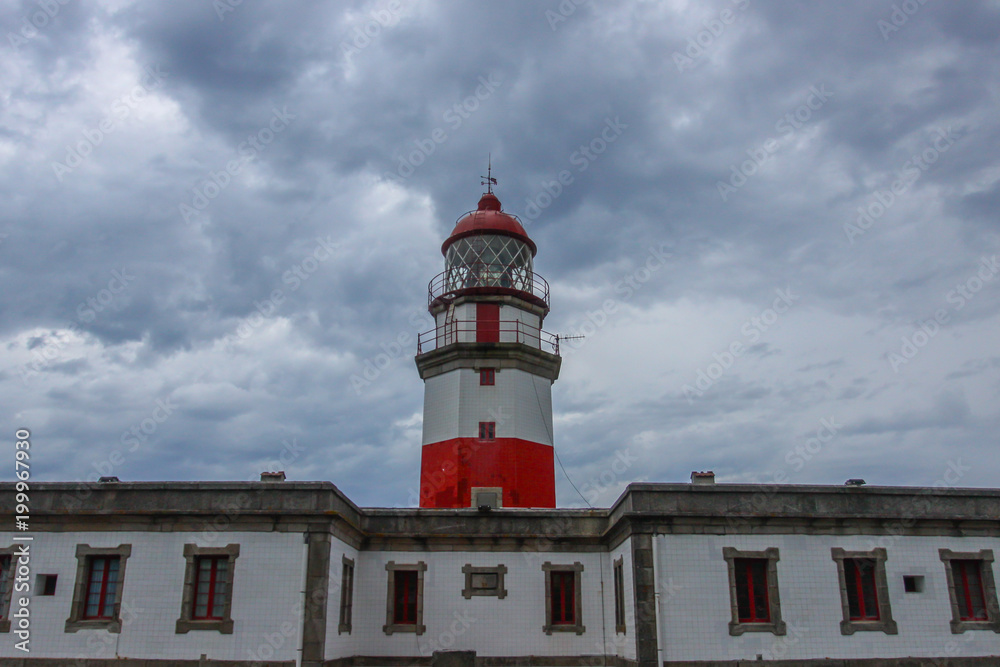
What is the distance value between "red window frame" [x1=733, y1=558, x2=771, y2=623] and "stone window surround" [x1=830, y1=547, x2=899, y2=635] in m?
1.66

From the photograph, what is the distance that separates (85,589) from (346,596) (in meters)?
5.75

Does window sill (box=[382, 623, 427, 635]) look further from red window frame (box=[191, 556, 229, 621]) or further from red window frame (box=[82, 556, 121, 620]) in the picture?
red window frame (box=[82, 556, 121, 620])

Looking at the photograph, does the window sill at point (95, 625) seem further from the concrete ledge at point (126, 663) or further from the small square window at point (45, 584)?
the small square window at point (45, 584)

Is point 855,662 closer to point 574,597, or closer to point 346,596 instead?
point 574,597

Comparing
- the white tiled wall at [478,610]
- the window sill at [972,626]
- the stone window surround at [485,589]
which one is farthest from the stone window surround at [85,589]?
the window sill at [972,626]

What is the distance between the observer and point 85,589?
1589cm

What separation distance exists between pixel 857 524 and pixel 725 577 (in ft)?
11.4

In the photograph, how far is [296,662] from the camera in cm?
1508

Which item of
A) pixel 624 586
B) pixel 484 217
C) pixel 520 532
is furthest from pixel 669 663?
pixel 484 217

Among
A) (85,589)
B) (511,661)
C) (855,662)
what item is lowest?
(511,661)

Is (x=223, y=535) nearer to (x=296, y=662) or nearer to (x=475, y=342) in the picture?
(x=296, y=662)

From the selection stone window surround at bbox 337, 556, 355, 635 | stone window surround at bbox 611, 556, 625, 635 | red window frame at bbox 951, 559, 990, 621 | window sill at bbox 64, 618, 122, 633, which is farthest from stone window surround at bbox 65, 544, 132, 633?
red window frame at bbox 951, 559, 990, 621

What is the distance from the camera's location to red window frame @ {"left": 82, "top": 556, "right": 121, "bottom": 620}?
1580 centimetres

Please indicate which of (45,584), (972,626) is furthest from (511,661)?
(45,584)
